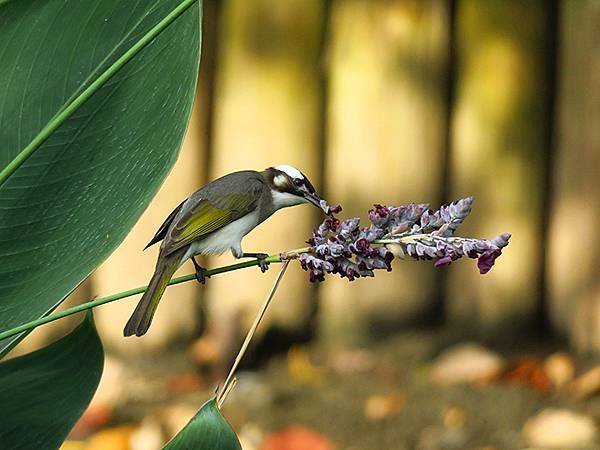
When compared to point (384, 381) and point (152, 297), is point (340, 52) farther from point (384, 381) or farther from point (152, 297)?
point (152, 297)

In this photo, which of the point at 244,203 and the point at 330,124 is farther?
the point at 330,124

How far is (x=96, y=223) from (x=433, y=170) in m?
1.29

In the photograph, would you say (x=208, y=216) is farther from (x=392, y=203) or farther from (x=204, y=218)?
(x=392, y=203)

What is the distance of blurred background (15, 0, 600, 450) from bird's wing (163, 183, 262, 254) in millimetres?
1216

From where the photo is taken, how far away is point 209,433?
36 cm

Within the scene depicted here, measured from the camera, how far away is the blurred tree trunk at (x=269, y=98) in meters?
1.60

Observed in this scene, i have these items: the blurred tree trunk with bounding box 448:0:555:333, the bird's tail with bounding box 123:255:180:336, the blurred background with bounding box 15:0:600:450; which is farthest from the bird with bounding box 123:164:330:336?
the blurred tree trunk with bounding box 448:0:555:333

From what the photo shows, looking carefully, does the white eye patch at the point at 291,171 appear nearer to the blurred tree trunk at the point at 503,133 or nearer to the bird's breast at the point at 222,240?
the bird's breast at the point at 222,240


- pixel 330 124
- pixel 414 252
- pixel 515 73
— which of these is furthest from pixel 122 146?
pixel 515 73

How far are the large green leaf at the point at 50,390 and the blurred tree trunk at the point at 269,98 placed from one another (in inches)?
45.6

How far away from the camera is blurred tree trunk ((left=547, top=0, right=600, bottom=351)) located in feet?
5.28

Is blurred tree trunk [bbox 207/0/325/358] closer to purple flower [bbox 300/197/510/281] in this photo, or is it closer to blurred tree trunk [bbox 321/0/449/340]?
blurred tree trunk [bbox 321/0/449/340]

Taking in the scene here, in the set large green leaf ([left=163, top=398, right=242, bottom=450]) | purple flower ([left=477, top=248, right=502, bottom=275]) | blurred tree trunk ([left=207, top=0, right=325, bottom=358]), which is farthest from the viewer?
blurred tree trunk ([left=207, top=0, right=325, bottom=358])

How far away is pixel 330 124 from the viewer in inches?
64.1
